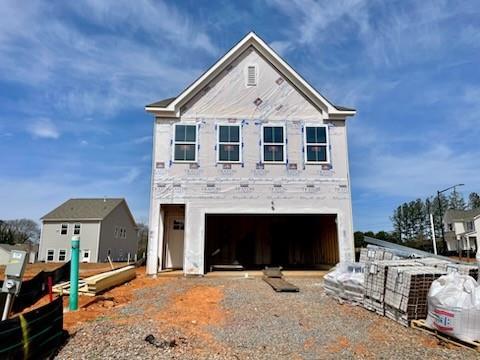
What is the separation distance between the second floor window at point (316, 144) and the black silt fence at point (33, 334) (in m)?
10.6

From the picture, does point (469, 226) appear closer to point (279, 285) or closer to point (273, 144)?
point (273, 144)

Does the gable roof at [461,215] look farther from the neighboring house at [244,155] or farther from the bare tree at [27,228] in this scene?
the bare tree at [27,228]

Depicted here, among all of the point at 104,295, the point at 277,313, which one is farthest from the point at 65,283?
the point at 277,313

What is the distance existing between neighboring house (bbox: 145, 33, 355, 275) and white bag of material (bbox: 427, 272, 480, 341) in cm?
726

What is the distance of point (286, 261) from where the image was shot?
17719 mm

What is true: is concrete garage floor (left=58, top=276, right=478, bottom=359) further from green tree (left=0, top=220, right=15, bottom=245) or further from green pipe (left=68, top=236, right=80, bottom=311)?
green tree (left=0, top=220, right=15, bottom=245)

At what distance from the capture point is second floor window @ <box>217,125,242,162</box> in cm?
1354

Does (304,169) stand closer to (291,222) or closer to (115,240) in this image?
(291,222)

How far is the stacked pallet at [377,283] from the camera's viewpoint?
7.38m

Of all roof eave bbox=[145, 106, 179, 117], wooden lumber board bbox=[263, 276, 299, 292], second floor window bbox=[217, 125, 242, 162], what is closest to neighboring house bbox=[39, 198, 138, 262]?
roof eave bbox=[145, 106, 179, 117]

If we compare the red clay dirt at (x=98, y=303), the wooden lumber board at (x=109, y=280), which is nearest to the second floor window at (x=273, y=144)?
the red clay dirt at (x=98, y=303)

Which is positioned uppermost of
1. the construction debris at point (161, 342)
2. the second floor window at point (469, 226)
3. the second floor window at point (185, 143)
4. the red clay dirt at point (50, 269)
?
the second floor window at point (185, 143)

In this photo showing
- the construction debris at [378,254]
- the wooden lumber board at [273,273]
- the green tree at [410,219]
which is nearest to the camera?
the construction debris at [378,254]

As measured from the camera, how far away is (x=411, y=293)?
6.55 meters
